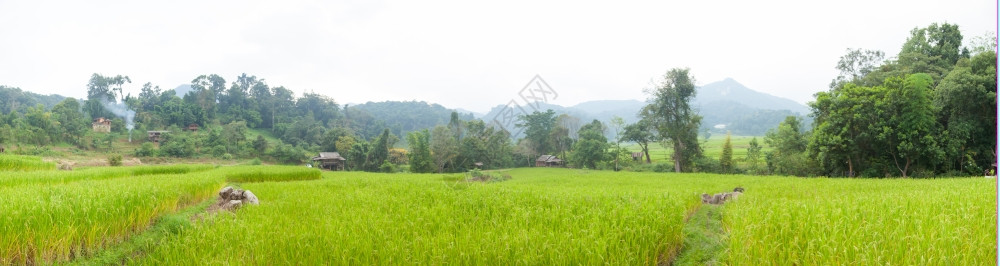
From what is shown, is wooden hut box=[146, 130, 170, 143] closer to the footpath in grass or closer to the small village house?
the small village house

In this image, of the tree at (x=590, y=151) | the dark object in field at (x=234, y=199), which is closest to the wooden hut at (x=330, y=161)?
the tree at (x=590, y=151)

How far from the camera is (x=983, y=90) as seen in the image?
18578mm

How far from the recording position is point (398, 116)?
115 m

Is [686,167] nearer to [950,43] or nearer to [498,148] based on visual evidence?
[950,43]

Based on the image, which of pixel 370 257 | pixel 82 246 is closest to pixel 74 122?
pixel 82 246

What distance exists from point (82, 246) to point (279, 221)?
2.46 meters

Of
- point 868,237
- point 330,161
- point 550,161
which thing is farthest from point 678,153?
point 330,161

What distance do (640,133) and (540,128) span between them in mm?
18149

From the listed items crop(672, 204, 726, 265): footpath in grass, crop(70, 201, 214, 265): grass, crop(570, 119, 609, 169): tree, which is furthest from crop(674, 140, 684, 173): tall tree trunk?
crop(70, 201, 214, 265): grass

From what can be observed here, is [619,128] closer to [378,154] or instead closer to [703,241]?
[378,154]

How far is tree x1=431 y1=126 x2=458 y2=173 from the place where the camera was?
48156 mm

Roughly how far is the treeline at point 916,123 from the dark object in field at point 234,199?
29832 millimetres

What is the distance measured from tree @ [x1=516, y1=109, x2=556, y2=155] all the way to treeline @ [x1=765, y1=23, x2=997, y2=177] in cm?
3406

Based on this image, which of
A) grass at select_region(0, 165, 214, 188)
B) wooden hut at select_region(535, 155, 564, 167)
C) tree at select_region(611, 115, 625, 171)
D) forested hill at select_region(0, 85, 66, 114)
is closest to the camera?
grass at select_region(0, 165, 214, 188)
